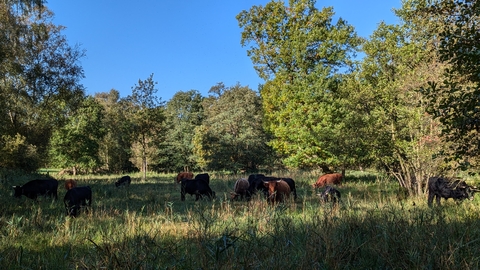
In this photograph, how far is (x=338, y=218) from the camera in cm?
574

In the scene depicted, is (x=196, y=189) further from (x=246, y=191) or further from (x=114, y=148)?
(x=114, y=148)

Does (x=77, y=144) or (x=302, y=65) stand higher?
(x=302, y=65)

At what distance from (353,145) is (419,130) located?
2388 mm

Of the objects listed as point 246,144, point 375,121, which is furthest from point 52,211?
point 246,144

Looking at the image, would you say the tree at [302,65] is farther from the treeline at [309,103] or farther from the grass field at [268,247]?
the grass field at [268,247]

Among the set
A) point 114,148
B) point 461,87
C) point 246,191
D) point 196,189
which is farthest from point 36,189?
point 114,148

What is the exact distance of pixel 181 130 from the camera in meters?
44.3

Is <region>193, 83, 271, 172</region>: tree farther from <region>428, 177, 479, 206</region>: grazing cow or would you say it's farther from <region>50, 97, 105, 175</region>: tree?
<region>428, 177, 479, 206</region>: grazing cow

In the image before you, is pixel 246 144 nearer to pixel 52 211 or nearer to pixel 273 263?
pixel 52 211

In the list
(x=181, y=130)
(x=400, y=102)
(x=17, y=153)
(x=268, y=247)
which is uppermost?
(x=181, y=130)

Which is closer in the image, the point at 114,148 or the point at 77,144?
the point at 77,144

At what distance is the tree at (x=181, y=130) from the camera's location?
140 ft

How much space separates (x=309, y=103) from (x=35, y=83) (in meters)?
17.0

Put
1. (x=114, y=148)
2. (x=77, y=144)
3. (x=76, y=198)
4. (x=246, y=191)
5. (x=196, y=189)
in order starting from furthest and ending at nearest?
(x=114, y=148)
(x=77, y=144)
(x=196, y=189)
(x=246, y=191)
(x=76, y=198)
